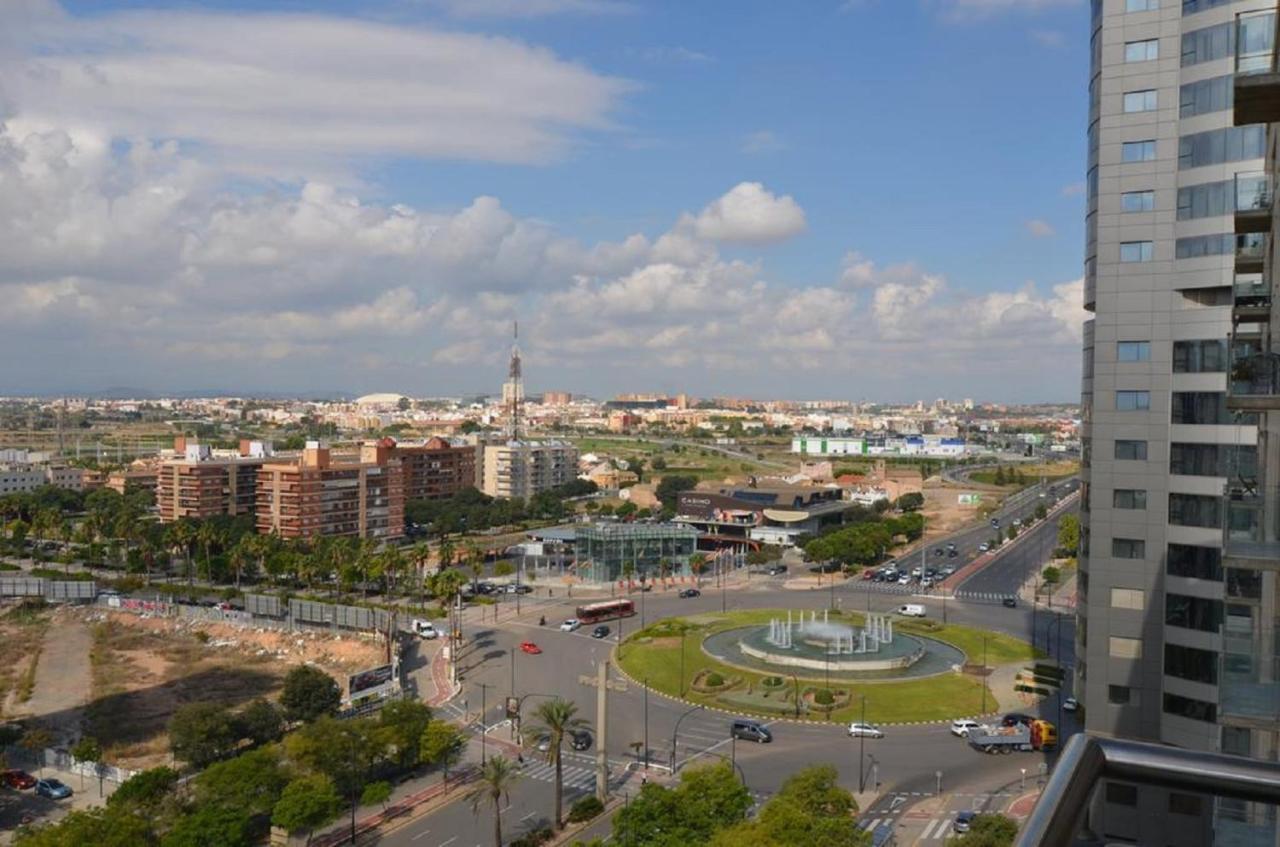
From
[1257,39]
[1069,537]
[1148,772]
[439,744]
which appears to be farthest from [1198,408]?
[1069,537]

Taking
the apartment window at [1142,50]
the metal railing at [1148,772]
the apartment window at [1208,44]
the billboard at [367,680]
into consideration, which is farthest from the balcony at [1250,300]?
the billboard at [367,680]

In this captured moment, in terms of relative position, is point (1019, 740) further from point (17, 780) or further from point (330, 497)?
point (330, 497)

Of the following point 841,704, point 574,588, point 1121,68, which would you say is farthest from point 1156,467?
point 574,588

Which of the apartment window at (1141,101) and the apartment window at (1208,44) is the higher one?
the apartment window at (1208,44)

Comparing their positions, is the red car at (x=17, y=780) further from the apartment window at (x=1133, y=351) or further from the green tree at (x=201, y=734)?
the apartment window at (x=1133, y=351)

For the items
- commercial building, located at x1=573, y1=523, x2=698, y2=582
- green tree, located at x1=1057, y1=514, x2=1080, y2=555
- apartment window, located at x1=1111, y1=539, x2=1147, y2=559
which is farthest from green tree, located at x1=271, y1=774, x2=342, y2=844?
green tree, located at x1=1057, y1=514, x2=1080, y2=555
